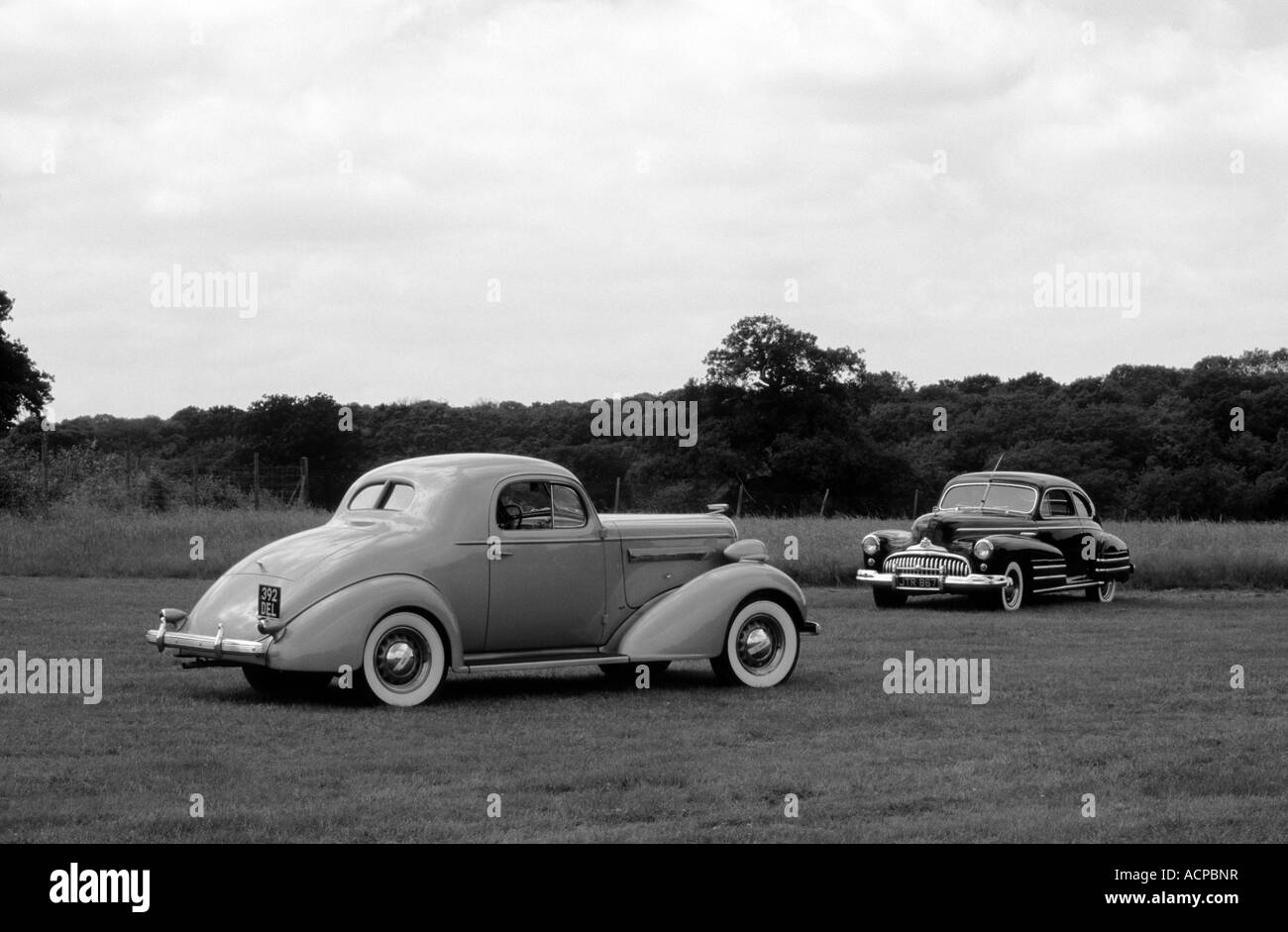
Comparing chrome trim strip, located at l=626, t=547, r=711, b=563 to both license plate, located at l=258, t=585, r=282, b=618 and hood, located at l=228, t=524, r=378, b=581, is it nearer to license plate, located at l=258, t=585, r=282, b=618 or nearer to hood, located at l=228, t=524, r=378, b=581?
hood, located at l=228, t=524, r=378, b=581

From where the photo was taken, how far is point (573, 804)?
24.7 feet

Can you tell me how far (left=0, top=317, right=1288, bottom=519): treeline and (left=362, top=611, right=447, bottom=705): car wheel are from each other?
22.1 meters

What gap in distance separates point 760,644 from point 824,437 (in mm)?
56508

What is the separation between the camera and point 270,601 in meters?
10.8

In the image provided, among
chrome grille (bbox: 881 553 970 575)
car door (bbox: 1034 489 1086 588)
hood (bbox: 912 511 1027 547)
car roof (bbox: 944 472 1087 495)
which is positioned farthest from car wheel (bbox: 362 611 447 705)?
car roof (bbox: 944 472 1087 495)

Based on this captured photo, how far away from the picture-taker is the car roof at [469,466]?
11.9 metres

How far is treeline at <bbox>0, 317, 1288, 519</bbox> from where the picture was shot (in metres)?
46.4

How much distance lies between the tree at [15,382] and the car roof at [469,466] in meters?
44.0

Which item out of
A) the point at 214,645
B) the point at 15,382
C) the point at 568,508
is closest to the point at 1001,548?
the point at 568,508

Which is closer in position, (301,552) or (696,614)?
(301,552)

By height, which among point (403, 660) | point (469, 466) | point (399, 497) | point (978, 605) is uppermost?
point (469, 466)

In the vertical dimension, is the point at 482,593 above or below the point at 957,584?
above

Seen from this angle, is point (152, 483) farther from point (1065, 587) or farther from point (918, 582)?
point (1065, 587)
